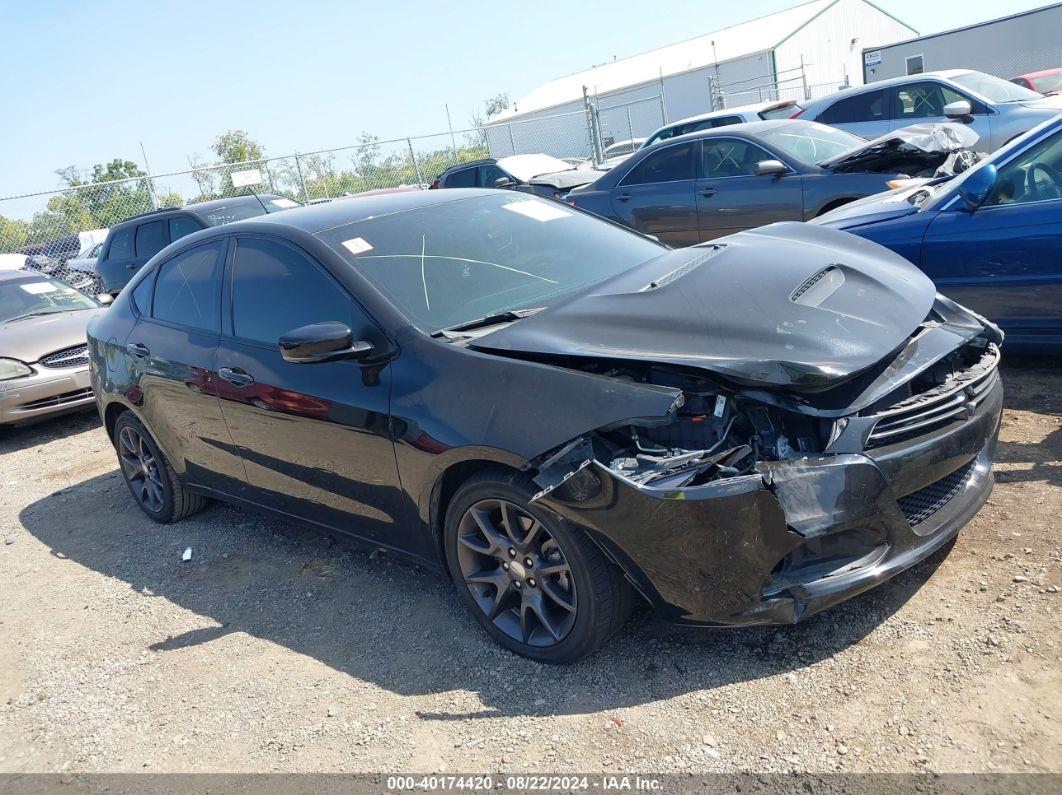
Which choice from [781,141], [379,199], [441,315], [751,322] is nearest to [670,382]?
[751,322]

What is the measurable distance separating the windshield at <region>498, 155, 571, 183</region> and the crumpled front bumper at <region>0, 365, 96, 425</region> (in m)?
7.10

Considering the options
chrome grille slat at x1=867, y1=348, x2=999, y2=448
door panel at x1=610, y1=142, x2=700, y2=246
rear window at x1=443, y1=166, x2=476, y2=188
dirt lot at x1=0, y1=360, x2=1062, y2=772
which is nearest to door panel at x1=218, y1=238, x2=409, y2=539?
dirt lot at x1=0, y1=360, x2=1062, y2=772

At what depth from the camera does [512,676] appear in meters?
3.21

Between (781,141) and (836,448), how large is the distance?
6.90 m

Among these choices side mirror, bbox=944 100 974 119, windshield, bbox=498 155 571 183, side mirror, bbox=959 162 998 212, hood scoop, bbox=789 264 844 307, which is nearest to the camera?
hood scoop, bbox=789 264 844 307

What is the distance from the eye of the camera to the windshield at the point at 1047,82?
19.2 metres

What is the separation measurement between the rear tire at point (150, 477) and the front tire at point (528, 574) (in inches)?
102

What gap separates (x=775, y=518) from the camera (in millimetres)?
2643

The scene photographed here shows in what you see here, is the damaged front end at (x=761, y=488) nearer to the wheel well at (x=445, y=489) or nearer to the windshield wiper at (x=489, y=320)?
the wheel well at (x=445, y=489)

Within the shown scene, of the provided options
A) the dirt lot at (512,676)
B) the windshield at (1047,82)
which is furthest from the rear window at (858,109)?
the windshield at (1047,82)

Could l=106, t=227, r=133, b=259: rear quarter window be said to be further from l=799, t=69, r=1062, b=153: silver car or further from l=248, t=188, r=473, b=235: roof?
l=799, t=69, r=1062, b=153: silver car

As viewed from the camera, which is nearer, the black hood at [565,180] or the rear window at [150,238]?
the black hood at [565,180]

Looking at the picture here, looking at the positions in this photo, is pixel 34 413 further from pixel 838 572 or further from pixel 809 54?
pixel 809 54

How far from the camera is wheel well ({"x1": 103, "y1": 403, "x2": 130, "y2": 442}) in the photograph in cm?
552
